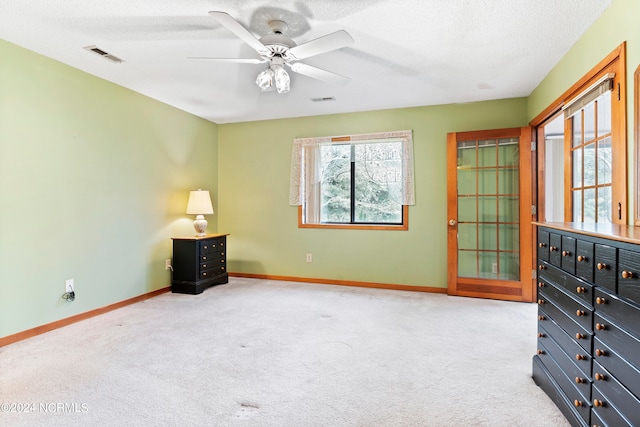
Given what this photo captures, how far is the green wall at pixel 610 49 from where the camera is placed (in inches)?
74.6

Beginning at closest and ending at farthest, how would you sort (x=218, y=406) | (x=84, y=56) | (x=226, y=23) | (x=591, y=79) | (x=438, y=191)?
(x=218, y=406)
(x=226, y=23)
(x=591, y=79)
(x=84, y=56)
(x=438, y=191)

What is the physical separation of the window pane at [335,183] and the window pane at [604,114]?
2.86 metres

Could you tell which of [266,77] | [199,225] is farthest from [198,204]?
[266,77]

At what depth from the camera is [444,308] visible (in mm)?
3562

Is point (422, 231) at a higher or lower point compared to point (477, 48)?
lower

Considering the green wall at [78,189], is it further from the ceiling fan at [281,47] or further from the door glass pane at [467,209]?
the door glass pane at [467,209]

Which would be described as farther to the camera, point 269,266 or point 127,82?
point 269,266

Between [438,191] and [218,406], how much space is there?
3.48 meters

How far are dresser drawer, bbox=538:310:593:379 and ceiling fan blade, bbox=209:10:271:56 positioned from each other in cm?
243

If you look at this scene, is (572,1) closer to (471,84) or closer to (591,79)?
(591,79)

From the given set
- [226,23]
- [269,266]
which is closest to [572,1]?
[226,23]

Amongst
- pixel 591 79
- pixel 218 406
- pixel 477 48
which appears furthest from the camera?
pixel 477 48

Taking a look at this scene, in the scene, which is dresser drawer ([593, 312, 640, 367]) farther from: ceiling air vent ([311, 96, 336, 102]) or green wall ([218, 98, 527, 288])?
ceiling air vent ([311, 96, 336, 102])

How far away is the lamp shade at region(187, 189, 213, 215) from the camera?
14.3 feet
